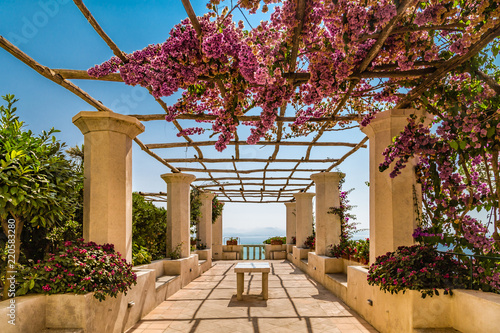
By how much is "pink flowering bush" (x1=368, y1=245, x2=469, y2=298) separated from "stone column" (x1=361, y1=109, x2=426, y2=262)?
1.23ft

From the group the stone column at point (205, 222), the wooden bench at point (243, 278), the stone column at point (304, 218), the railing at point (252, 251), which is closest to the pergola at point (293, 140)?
the wooden bench at point (243, 278)

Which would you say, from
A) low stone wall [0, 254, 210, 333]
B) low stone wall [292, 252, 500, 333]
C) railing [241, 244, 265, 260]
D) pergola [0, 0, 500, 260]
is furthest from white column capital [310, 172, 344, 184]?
railing [241, 244, 265, 260]

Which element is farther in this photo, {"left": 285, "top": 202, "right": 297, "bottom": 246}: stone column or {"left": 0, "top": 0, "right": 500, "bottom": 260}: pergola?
{"left": 285, "top": 202, "right": 297, "bottom": 246}: stone column

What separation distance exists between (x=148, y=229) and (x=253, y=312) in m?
4.41

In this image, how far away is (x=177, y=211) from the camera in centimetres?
948

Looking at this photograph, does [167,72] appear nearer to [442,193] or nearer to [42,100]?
[42,100]

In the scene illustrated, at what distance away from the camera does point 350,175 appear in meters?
10.4

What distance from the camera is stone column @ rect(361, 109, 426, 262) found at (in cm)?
483

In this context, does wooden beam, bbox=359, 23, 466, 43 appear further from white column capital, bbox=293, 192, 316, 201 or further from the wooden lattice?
white column capital, bbox=293, 192, 316, 201

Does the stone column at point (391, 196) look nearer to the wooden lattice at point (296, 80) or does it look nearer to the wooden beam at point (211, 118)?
the wooden lattice at point (296, 80)

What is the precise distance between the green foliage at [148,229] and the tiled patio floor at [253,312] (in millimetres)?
1479

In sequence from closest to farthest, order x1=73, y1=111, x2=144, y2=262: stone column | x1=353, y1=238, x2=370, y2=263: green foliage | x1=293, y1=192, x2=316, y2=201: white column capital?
x1=73, y1=111, x2=144, y2=262: stone column → x1=353, y1=238, x2=370, y2=263: green foliage → x1=293, y1=192, x2=316, y2=201: white column capital

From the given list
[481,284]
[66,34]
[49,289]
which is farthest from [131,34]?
[481,284]

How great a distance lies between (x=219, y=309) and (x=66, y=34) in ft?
17.4
